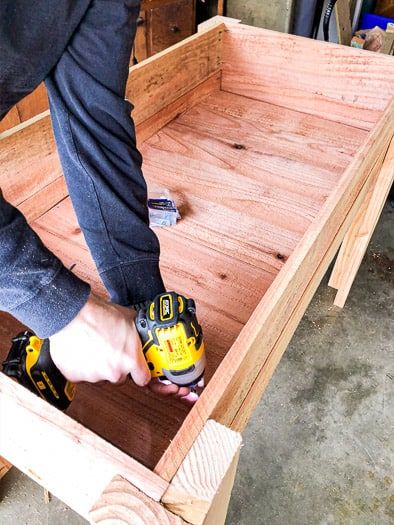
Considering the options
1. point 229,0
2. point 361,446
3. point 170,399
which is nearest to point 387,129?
point 170,399

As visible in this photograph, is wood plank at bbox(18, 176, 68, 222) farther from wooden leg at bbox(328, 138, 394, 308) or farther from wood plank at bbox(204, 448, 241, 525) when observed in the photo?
wooden leg at bbox(328, 138, 394, 308)

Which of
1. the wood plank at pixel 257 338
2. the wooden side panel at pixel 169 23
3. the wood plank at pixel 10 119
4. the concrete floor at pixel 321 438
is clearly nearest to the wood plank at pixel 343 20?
the wooden side panel at pixel 169 23

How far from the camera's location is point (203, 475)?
15.7 inches

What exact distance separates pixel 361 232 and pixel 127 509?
1.30m

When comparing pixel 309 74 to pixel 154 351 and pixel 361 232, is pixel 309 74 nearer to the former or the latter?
pixel 361 232

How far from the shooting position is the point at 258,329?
0.53m

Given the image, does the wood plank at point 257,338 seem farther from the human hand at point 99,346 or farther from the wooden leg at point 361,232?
the wooden leg at point 361,232

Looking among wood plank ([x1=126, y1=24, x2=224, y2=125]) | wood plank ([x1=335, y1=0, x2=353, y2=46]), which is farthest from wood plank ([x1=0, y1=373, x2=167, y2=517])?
wood plank ([x1=335, y1=0, x2=353, y2=46])

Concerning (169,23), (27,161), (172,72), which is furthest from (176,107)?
(169,23)

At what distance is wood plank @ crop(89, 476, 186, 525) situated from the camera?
1.20 ft

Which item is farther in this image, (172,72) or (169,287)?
(172,72)

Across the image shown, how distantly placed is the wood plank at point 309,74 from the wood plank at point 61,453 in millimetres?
1201

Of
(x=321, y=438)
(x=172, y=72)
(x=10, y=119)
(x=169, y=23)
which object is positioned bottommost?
(x=321, y=438)

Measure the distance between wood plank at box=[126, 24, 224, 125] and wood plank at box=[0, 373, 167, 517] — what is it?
0.84 m
